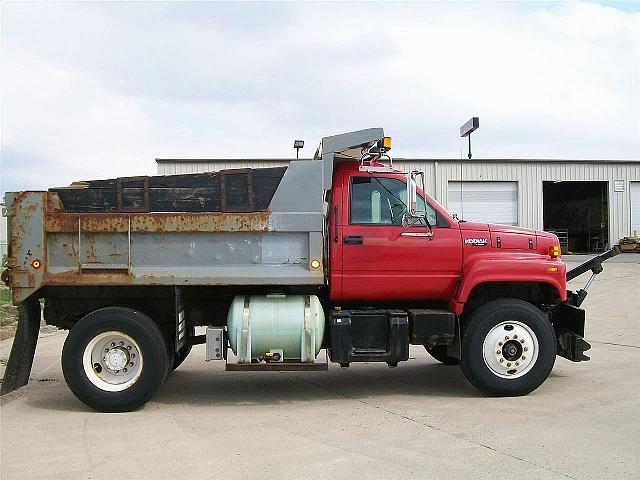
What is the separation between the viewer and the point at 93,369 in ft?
24.1

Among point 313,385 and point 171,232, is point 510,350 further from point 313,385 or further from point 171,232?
point 171,232

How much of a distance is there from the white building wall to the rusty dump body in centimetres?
1877

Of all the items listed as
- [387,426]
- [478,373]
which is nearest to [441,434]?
[387,426]

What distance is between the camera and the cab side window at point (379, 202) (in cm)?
782

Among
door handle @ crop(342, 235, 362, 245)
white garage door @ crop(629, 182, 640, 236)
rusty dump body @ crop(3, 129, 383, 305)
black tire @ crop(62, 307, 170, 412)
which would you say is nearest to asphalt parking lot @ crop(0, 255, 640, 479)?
black tire @ crop(62, 307, 170, 412)

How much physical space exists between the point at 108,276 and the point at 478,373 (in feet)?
14.1

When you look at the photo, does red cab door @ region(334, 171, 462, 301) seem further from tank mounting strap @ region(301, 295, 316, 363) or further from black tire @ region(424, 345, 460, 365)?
black tire @ region(424, 345, 460, 365)

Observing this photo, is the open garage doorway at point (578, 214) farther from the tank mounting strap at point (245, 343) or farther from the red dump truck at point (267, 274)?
the tank mounting strap at point (245, 343)

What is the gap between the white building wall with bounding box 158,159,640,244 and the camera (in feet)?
86.7

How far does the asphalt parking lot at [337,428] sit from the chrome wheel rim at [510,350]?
1.14ft

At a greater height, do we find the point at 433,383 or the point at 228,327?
the point at 228,327

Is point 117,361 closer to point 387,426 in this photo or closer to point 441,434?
point 387,426

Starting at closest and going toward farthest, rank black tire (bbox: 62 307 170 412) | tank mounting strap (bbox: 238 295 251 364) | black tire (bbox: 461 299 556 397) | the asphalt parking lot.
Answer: the asphalt parking lot → black tire (bbox: 62 307 170 412) → tank mounting strap (bbox: 238 295 251 364) → black tire (bbox: 461 299 556 397)

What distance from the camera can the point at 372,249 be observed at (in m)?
7.71
